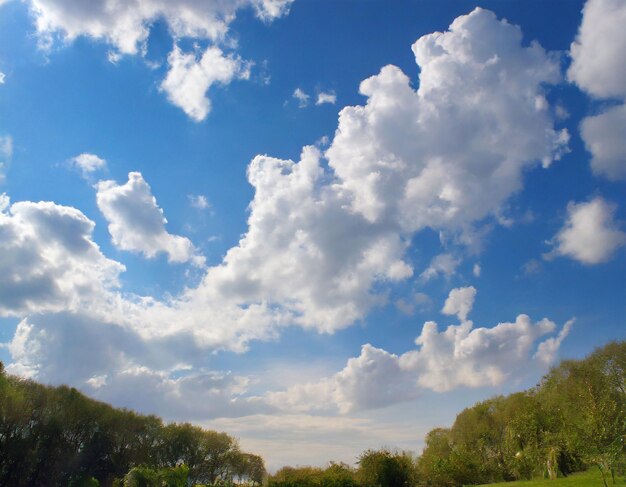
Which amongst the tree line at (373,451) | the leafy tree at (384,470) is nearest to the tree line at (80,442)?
the tree line at (373,451)

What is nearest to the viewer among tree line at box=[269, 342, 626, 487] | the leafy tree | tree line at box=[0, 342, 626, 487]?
tree line at box=[269, 342, 626, 487]

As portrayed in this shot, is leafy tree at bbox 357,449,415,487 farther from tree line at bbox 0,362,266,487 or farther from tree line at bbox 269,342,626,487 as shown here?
tree line at bbox 0,362,266,487

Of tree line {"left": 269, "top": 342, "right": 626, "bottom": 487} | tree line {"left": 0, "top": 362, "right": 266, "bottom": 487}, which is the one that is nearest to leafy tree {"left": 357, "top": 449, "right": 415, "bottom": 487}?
tree line {"left": 269, "top": 342, "right": 626, "bottom": 487}

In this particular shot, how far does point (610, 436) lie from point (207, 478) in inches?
2969

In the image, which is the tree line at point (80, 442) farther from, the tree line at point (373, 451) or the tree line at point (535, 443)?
the tree line at point (535, 443)

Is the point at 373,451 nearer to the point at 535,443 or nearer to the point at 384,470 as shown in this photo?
the point at 384,470

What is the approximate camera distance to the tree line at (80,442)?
A: 2298 inches

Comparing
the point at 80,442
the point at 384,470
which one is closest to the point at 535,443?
the point at 384,470

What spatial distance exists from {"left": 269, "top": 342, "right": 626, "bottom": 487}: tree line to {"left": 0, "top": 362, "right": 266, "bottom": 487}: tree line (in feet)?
75.8

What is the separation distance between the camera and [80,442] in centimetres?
6819

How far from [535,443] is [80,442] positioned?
213ft

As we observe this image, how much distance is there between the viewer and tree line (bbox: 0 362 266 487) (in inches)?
2298

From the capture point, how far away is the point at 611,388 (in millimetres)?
55500

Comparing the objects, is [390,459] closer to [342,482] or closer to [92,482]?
[342,482]
